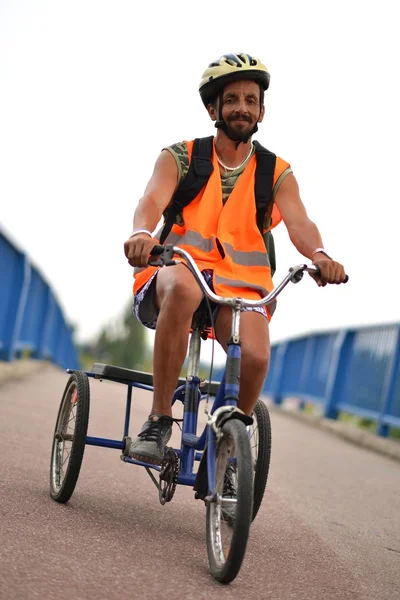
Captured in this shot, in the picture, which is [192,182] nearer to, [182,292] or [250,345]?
[182,292]

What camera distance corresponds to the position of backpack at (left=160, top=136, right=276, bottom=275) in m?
4.49

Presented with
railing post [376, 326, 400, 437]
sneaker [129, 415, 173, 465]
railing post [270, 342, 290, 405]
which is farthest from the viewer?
railing post [270, 342, 290, 405]

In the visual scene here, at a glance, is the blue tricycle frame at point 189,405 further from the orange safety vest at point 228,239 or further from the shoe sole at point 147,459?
the orange safety vest at point 228,239

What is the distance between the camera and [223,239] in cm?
437

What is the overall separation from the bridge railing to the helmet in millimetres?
6616

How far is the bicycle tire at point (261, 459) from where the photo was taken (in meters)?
4.64

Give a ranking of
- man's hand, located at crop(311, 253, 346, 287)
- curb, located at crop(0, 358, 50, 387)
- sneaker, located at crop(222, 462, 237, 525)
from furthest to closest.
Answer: curb, located at crop(0, 358, 50, 387) → man's hand, located at crop(311, 253, 346, 287) → sneaker, located at crop(222, 462, 237, 525)

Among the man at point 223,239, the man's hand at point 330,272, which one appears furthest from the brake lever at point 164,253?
the man's hand at point 330,272

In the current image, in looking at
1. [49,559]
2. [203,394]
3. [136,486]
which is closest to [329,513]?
[136,486]

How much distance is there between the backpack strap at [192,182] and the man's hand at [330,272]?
0.73 meters

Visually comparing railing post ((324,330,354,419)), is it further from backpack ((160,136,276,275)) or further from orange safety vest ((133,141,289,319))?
orange safety vest ((133,141,289,319))

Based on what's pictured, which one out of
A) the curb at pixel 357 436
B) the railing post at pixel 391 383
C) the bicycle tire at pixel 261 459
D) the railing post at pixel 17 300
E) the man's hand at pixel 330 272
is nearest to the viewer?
the man's hand at pixel 330 272

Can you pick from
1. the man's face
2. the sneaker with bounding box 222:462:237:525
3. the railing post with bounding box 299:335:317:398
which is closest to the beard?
the man's face

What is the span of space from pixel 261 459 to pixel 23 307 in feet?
26.0
